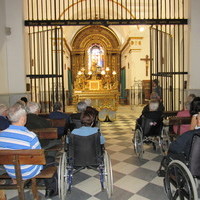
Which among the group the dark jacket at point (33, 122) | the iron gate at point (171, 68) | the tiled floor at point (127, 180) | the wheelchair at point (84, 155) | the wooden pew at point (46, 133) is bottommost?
the tiled floor at point (127, 180)

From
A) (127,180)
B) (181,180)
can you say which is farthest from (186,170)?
(127,180)

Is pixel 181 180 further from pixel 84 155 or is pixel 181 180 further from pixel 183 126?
pixel 183 126

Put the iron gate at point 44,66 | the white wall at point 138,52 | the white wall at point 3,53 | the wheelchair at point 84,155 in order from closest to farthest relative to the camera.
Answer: the wheelchair at point 84,155 < the white wall at point 3,53 < the iron gate at point 44,66 < the white wall at point 138,52

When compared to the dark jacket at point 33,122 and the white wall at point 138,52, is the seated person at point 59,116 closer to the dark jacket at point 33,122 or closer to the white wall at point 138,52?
the dark jacket at point 33,122

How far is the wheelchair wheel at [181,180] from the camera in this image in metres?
2.11

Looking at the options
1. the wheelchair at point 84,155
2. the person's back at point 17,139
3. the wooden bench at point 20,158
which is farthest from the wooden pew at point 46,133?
the wooden bench at point 20,158

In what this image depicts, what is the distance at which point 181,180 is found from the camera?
232 centimetres

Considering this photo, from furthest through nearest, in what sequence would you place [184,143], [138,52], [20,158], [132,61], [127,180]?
[132,61]
[138,52]
[127,180]
[184,143]
[20,158]

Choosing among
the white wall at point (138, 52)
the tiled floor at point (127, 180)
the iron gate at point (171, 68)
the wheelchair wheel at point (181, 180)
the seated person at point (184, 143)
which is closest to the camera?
the wheelchair wheel at point (181, 180)

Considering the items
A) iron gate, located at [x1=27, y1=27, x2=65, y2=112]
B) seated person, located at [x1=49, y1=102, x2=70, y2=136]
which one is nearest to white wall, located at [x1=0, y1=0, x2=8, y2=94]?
iron gate, located at [x1=27, y1=27, x2=65, y2=112]

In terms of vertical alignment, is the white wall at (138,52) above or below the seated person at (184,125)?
above

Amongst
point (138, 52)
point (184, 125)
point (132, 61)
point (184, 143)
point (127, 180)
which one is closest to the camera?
point (184, 143)

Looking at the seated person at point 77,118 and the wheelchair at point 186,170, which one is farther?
the seated person at point 77,118

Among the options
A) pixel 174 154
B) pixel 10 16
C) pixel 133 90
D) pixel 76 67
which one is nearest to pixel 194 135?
pixel 174 154
